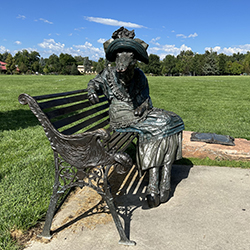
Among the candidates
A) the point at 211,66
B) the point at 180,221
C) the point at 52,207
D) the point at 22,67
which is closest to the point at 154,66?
the point at 211,66

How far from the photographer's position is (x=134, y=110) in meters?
2.98

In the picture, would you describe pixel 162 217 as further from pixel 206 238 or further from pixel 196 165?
pixel 196 165

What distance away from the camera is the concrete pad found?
2148 millimetres

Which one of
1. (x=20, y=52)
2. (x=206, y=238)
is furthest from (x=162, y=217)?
(x=20, y=52)

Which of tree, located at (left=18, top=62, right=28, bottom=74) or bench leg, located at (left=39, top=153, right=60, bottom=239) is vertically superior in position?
tree, located at (left=18, top=62, right=28, bottom=74)

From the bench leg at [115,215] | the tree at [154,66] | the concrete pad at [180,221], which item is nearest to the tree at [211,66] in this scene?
the tree at [154,66]

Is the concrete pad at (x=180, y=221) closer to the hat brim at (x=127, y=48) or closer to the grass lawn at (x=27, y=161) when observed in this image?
the grass lawn at (x=27, y=161)

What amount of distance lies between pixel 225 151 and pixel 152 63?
62561 mm

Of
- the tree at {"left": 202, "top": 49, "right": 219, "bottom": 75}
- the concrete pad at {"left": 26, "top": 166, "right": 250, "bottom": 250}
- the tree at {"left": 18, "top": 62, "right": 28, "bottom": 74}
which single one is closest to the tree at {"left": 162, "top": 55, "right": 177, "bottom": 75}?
the tree at {"left": 202, "top": 49, "right": 219, "bottom": 75}

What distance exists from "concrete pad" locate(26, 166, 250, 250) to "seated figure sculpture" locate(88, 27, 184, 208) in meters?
0.23

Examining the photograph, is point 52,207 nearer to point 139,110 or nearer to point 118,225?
point 118,225

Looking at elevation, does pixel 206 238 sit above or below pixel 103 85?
below

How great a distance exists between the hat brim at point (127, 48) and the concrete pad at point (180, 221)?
1.62m

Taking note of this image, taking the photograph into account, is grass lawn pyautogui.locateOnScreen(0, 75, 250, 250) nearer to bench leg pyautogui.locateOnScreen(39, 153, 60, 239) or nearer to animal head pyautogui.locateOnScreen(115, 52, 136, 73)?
bench leg pyautogui.locateOnScreen(39, 153, 60, 239)
